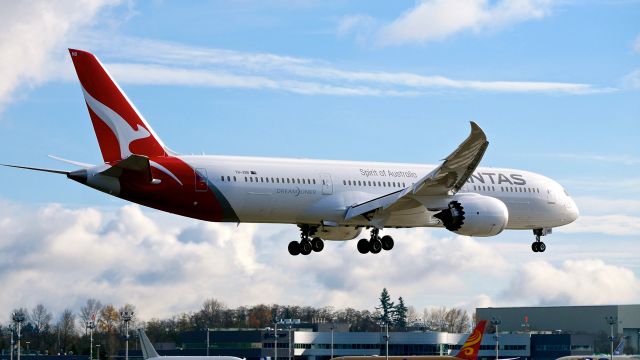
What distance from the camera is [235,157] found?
5162cm

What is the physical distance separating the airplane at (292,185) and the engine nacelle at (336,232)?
0.09m

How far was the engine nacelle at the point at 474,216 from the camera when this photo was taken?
52.8 meters

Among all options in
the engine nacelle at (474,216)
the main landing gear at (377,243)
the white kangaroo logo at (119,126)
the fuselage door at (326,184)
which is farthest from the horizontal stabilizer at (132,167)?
the engine nacelle at (474,216)

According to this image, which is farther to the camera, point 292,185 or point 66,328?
point 66,328

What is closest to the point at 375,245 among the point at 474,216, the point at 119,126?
the point at 474,216

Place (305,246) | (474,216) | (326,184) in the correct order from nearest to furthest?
(474,216)
(326,184)
(305,246)

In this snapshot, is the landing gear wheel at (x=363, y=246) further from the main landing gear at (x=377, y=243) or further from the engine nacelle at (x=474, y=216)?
the engine nacelle at (x=474, y=216)

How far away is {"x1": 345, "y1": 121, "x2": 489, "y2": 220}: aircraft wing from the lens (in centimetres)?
4894

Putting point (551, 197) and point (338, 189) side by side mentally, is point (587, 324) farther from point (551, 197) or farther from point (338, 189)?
point (338, 189)

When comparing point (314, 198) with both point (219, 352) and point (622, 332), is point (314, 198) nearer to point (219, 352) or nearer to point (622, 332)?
point (219, 352)

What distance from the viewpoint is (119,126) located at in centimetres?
5084

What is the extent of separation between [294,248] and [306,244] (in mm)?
720

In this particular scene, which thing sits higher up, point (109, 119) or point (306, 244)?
point (109, 119)

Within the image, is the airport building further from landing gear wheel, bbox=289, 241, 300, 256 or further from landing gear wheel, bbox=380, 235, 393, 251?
landing gear wheel, bbox=289, 241, 300, 256
